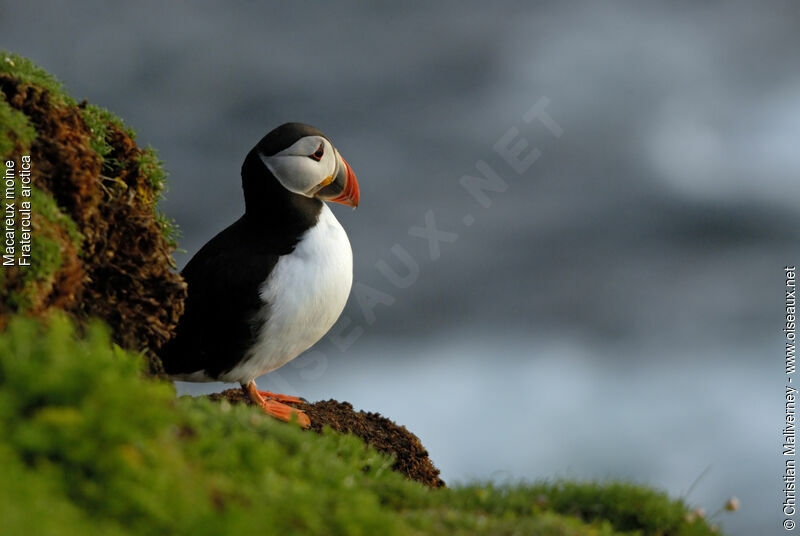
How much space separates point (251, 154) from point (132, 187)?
1521 mm

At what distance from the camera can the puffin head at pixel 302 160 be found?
7566 millimetres

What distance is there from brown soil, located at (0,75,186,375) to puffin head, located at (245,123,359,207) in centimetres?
132

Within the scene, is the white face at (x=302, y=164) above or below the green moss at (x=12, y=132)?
above

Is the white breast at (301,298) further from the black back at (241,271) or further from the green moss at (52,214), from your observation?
the green moss at (52,214)

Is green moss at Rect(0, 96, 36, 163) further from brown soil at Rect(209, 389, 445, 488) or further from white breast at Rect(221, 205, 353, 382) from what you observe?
brown soil at Rect(209, 389, 445, 488)

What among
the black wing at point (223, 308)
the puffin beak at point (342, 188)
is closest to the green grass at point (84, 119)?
the black wing at point (223, 308)

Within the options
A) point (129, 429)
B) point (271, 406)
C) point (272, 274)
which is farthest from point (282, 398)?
point (129, 429)

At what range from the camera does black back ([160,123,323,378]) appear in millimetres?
7270

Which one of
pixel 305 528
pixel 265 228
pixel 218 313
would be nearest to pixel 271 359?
pixel 218 313

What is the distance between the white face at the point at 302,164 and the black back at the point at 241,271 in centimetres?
6

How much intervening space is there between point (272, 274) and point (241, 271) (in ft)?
0.95

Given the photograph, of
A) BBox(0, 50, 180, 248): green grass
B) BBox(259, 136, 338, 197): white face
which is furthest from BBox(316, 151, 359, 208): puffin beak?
BBox(0, 50, 180, 248): green grass

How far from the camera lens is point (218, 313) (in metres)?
7.28

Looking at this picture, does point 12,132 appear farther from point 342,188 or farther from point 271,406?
point 271,406
